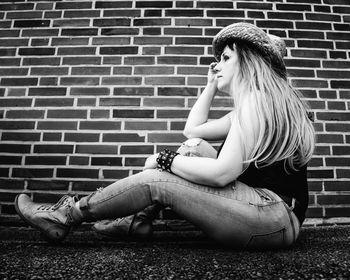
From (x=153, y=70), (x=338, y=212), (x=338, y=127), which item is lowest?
(x=338, y=212)

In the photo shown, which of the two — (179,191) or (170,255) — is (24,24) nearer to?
(179,191)

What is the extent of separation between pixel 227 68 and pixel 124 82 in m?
0.97

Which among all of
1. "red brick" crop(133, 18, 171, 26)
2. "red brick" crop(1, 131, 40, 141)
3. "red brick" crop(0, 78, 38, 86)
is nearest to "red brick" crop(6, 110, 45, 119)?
"red brick" crop(1, 131, 40, 141)

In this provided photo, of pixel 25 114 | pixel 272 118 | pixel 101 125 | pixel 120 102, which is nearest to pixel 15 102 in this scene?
pixel 25 114

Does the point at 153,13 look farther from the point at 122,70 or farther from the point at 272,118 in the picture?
the point at 272,118

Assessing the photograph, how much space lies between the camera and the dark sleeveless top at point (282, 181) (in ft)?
4.47

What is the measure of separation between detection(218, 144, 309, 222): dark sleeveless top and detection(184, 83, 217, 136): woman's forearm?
0.53 metres

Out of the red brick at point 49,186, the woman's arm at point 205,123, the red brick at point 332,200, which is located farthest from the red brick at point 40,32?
the red brick at point 332,200

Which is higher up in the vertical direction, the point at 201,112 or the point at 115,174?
the point at 201,112

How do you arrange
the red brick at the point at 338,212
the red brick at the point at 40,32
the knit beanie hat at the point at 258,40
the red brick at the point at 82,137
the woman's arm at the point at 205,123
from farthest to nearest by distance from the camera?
the red brick at the point at 40,32
the red brick at the point at 82,137
the red brick at the point at 338,212
the woman's arm at the point at 205,123
the knit beanie hat at the point at 258,40

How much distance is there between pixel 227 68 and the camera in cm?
156

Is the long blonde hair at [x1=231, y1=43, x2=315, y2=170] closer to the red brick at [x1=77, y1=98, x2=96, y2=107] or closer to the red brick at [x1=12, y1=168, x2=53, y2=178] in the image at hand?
the red brick at [x1=77, y1=98, x2=96, y2=107]

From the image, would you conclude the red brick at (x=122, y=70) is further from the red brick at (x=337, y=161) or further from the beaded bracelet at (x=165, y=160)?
the red brick at (x=337, y=161)

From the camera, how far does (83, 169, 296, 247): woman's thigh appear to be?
124 cm
